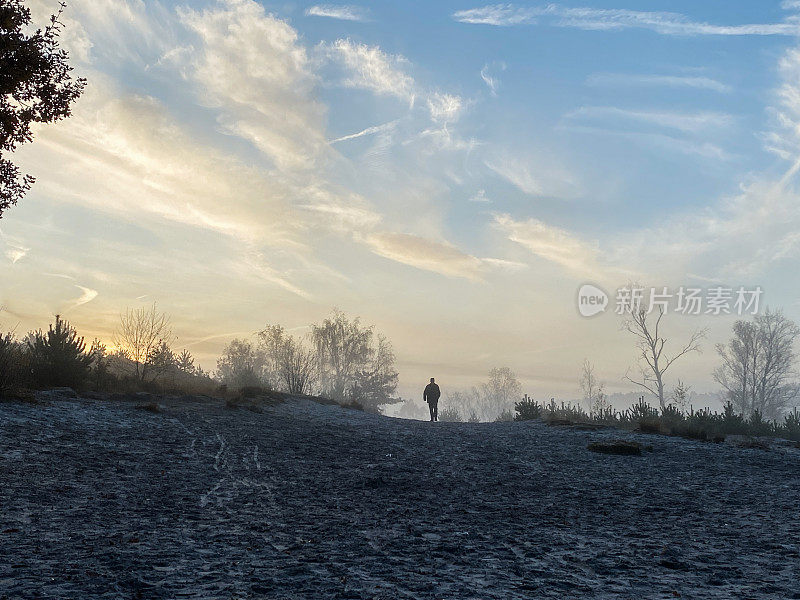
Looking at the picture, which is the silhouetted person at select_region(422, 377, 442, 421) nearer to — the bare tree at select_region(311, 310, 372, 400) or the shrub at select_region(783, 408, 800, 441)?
the shrub at select_region(783, 408, 800, 441)

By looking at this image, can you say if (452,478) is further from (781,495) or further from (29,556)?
(29,556)

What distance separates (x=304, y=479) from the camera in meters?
8.10

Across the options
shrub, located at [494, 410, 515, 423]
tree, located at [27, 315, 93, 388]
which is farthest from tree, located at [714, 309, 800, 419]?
tree, located at [27, 315, 93, 388]

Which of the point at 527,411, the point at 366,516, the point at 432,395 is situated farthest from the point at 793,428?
the point at 366,516

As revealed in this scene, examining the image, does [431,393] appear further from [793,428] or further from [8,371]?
[8,371]

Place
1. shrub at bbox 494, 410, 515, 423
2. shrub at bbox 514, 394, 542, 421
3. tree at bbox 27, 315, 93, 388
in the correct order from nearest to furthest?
tree at bbox 27, 315, 93, 388 < shrub at bbox 514, 394, 542, 421 < shrub at bbox 494, 410, 515, 423

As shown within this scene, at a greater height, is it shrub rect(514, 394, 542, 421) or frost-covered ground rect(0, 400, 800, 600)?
shrub rect(514, 394, 542, 421)

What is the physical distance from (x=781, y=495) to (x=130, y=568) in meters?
8.44

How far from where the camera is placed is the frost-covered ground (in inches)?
167

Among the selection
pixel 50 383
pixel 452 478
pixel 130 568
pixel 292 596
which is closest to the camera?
pixel 292 596

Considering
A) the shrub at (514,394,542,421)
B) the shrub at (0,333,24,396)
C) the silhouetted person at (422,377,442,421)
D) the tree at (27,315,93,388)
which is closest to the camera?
the shrub at (0,333,24,396)

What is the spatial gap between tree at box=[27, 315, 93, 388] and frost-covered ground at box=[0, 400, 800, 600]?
11.6 ft

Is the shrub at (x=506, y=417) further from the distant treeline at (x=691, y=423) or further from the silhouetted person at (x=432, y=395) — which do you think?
the distant treeline at (x=691, y=423)

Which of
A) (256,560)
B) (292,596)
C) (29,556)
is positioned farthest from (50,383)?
(292,596)
